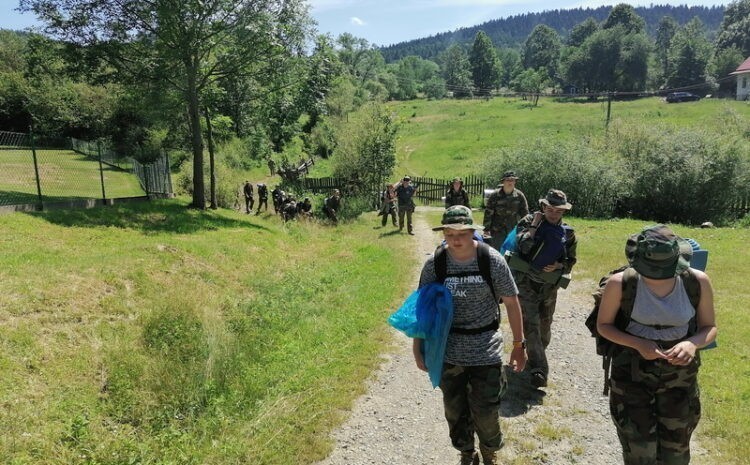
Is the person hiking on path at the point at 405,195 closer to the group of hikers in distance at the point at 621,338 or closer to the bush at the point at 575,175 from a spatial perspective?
the bush at the point at 575,175

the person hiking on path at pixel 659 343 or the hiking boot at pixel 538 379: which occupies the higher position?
the person hiking on path at pixel 659 343

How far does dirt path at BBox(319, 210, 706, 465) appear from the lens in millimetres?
4258

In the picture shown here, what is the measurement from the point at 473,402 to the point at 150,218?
12449 mm

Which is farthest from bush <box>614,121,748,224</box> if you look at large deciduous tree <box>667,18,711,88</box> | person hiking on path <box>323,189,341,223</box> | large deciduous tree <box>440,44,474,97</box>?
large deciduous tree <box>440,44,474,97</box>

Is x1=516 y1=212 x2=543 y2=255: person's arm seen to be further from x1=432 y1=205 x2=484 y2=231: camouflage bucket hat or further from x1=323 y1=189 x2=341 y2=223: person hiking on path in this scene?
x1=323 y1=189 x2=341 y2=223: person hiking on path

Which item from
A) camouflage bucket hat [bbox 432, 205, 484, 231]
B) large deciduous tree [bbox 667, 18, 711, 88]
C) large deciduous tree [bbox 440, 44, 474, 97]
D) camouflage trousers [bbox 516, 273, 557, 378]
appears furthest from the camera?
large deciduous tree [bbox 440, 44, 474, 97]

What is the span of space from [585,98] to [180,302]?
87.4 m

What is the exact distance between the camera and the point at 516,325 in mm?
3582

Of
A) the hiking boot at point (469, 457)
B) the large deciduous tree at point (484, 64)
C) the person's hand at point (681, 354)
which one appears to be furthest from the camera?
the large deciduous tree at point (484, 64)

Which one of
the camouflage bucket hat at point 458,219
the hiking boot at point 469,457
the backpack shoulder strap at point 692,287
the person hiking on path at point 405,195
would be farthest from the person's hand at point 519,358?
the person hiking on path at point 405,195

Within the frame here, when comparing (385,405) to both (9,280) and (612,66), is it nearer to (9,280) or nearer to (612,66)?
(9,280)

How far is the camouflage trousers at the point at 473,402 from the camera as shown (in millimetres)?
3463

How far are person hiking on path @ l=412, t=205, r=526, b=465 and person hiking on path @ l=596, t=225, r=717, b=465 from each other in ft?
2.36

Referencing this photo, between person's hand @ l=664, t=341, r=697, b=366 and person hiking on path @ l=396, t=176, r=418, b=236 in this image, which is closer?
person's hand @ l=664, t=341, r=697, b=366
